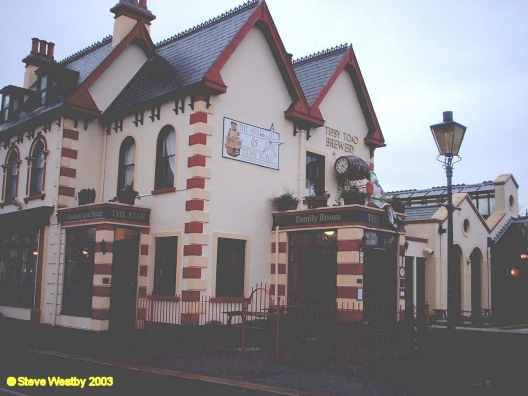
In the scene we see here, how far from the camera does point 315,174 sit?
2069cm

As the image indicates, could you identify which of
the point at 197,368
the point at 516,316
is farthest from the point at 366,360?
the point at 516,316

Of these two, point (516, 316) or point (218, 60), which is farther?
point (516, 316)

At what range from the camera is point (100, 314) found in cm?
1683

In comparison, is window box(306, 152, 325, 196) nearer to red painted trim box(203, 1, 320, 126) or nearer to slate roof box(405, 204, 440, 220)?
red painted trim box(203, 1, 320, 126)

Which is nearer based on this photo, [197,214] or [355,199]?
[197,214]

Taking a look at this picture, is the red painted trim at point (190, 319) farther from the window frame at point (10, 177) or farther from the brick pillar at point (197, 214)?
the window frame at point (10, 177)

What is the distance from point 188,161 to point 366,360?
782cm

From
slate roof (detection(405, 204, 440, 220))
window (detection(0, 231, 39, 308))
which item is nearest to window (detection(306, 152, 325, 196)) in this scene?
slate roof (detection(405, 204, 440, 220))

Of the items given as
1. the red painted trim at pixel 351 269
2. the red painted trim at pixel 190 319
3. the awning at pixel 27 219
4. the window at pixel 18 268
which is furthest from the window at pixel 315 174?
the window at pixel 18 268

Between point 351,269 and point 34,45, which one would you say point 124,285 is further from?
point 34,45

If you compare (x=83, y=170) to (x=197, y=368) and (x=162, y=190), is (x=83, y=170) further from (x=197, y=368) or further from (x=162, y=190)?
(x=197, y=368)

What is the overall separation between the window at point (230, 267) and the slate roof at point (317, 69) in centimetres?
617

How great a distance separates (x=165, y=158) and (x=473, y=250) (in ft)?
52.0

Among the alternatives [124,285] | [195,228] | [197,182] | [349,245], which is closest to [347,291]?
[349,245]
